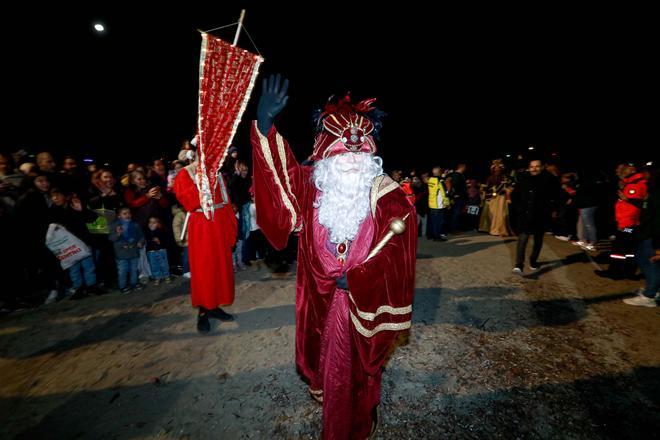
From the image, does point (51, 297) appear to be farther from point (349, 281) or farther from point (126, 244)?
point (349, 281)

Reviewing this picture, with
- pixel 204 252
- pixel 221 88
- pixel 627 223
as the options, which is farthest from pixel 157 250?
pixel 627 223

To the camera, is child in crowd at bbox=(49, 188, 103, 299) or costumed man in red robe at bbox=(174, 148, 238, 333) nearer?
costumed man in red robe at bbox=(174, 148, 238, 333)

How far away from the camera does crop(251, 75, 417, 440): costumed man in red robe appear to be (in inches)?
73.9

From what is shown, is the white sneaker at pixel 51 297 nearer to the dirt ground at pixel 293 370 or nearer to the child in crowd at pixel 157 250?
the dirt ground at pixel 293 370

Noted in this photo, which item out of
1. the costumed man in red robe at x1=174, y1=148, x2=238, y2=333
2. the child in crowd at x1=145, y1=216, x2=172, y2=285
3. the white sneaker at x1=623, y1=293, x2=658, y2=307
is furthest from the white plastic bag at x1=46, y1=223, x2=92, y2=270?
the white sneaker at x1=623, y1=293, x2=658, y2=307

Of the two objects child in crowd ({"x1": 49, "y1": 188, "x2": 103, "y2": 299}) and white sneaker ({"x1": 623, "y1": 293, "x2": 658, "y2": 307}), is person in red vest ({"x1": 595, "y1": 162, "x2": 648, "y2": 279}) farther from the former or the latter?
child in crowd ({"x1": 49, "y1": 188, "x2": 103, "y2": 299})

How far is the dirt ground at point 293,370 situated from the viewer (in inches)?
95.4

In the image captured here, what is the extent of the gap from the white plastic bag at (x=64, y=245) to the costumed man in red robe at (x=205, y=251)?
265 cm

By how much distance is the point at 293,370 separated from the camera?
10.2ft

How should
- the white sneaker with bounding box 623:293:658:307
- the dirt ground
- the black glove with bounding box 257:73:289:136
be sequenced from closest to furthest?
the black glove with bounding box 257:73:289:136 → the dirt ground → the white sneaker with bounding box 623:293:658:307

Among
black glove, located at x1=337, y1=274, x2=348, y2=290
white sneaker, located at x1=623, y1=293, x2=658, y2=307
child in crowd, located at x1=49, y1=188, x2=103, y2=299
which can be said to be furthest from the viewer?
child in crowd, located at x1=49, y1=188, x2=103, y2=299

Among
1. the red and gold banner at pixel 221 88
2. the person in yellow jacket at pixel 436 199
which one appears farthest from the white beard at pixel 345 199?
the person in yellow jacket at pixel 436 199

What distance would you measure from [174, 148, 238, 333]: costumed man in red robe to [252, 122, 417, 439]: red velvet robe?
6.13ft

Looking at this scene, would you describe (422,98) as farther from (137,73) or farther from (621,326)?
(621,326)
